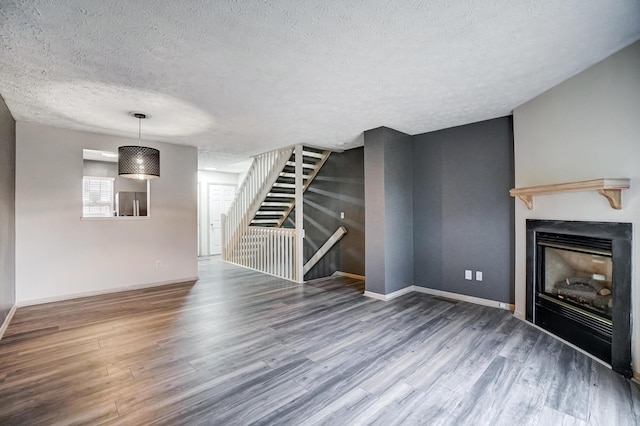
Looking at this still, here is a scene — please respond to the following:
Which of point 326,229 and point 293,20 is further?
point 326,229

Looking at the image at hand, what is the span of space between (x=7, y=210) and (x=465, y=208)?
5.81 meters

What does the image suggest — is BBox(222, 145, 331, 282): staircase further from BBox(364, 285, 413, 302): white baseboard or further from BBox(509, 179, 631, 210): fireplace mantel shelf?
BBox(509, 179, 631, 210): fireplace mantel shelf

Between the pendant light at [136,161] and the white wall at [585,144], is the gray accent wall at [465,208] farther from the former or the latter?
the pendant light at [136,161]

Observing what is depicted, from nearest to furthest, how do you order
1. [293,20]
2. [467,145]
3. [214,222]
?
1. [293,20]
2. [467,145]
3. [214,222]

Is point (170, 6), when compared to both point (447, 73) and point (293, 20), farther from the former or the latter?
point (447, 73)

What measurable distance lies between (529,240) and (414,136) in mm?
2259

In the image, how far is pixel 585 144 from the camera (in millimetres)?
2695

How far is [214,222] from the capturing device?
346 inches

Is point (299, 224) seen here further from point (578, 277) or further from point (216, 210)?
point (216, 210)

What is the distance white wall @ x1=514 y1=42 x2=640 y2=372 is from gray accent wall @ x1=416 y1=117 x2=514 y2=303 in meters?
0.32

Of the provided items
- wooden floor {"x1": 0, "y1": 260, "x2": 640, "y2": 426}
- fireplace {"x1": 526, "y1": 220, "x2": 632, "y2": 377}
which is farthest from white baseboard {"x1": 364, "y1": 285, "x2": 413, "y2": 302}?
fireplace {"x1": 526, "y1": 220, "x2": 632, "y2": 377}

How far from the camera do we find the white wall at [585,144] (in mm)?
2279

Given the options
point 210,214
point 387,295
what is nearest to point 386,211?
point 387,295

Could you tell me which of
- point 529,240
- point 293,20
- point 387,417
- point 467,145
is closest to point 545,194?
point 529,240
